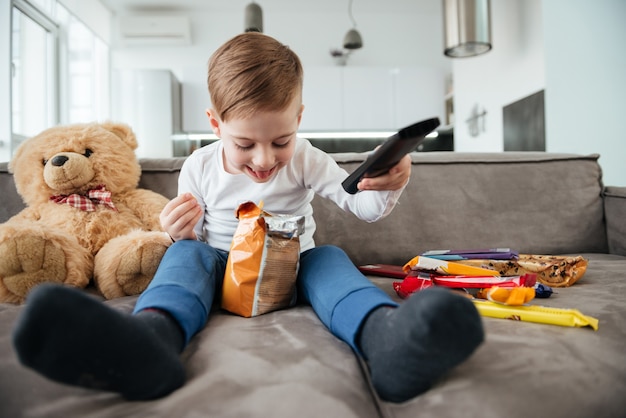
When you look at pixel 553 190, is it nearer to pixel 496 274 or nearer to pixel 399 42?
pixel 496 274

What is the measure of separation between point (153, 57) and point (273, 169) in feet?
15.0

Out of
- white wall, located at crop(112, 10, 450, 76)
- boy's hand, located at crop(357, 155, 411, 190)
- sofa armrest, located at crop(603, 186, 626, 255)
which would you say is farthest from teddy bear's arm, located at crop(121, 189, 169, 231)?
white wall, located at crop(112, 10, 450, 76)

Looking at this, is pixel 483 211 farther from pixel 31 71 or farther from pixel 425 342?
pixel 31 71

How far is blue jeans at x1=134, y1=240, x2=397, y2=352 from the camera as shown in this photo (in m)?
0.59

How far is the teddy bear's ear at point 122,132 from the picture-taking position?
1.20 meters

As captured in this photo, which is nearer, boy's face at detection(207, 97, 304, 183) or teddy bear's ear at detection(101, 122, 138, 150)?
boy's face at detection(207, 97, 304, 183)

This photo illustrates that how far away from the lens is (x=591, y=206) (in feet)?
4.26

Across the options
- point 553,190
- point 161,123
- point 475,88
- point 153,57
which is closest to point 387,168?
point 553,190

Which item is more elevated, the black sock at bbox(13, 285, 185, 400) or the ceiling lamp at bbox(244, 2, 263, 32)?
the ceiling lamp at bbox(244, 2, 263, 32)

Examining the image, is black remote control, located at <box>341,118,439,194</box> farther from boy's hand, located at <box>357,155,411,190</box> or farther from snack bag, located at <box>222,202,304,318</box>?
snack bag, located at <box>222,202,304,318</box>

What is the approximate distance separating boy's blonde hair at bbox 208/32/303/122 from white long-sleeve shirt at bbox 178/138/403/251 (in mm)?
178

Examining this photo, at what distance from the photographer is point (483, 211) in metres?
1.27

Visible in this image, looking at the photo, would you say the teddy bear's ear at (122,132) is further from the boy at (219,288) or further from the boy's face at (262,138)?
the boy's face at (262,138)

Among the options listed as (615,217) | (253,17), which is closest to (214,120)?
(615,217)
